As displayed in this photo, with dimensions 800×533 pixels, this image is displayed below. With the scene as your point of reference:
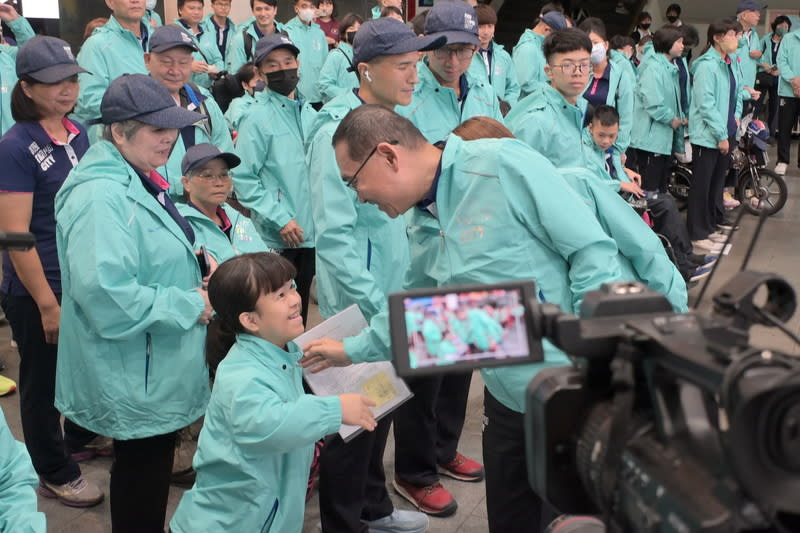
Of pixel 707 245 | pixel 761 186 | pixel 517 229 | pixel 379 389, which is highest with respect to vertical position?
pixel 517 229

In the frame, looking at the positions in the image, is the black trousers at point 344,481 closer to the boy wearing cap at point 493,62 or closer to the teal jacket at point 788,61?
the boy wearing cap at point 493,62

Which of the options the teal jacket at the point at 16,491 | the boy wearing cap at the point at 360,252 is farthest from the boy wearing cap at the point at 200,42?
the teal jacket at the point at 16,491

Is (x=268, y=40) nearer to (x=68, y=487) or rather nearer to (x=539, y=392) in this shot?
(x=68, y=487)

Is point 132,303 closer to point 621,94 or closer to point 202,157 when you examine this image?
point 202,157

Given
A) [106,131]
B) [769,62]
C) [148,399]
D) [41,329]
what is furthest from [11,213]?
[769,62]

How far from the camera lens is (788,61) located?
11.4m

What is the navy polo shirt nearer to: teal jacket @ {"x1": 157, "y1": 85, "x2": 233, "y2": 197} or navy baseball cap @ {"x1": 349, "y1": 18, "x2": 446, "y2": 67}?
teal jacket @ {"x1": 157, "y1": 85, "x2": 233, "y2": 197}

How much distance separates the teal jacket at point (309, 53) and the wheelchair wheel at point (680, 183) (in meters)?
3.78

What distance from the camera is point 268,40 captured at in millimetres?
4504

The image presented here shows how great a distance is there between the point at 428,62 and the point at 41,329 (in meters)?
2.14

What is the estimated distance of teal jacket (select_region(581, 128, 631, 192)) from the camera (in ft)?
15.6

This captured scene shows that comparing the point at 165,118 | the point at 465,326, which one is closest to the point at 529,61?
the point at 165,118

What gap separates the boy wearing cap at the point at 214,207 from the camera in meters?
3.15

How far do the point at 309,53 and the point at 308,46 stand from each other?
7 centimetres
